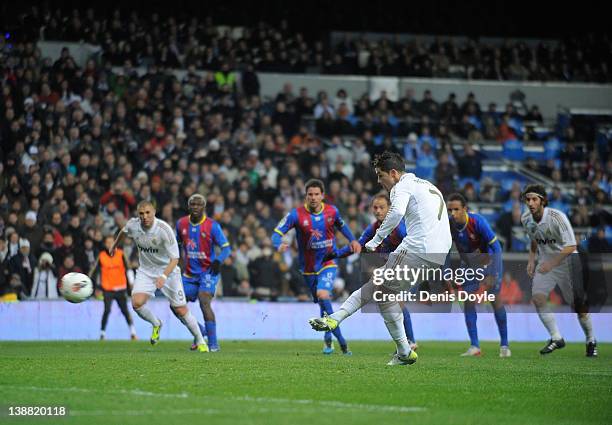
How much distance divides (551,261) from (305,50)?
16.6 metres

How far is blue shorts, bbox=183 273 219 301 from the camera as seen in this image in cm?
1669

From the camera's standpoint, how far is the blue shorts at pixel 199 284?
16.7 meters

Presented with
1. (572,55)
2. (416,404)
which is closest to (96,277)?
(416,404)

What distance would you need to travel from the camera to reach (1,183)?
23.5 meters

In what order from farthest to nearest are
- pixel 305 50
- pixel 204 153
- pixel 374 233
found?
pixel 305 50, pixel 204 153, pixel 374 233

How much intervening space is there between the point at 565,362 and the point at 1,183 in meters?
14.0

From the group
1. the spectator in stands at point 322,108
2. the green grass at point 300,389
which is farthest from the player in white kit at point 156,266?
the spectator in stands at point 322,108

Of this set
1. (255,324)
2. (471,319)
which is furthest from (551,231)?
(255,324)

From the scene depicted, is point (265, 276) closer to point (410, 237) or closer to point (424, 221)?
point (410, 237)

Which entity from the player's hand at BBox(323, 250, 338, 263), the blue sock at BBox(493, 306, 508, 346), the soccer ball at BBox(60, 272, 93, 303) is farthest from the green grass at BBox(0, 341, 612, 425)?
the player's hand at BBox(323, 250, 338, 263)

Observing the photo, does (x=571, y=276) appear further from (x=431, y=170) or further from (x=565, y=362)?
(x=431, y=170)

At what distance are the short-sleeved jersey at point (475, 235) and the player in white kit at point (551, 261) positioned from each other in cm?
73

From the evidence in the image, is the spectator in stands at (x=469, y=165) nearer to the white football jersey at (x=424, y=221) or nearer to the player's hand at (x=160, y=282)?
the player's hand at (x=160, y=282)

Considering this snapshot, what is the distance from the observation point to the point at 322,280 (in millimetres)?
16375
